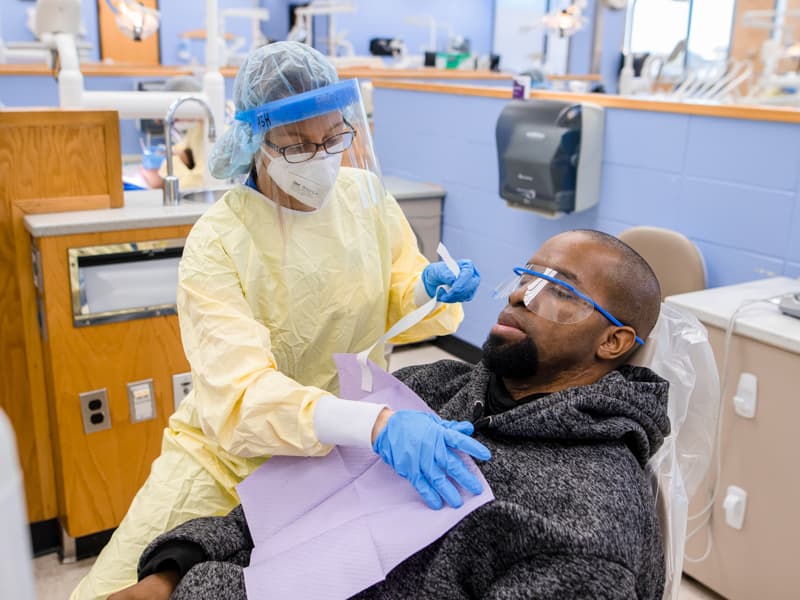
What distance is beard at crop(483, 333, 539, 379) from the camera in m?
1.33

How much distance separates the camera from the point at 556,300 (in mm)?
1321

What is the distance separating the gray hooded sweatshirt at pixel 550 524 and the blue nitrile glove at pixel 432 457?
5cm

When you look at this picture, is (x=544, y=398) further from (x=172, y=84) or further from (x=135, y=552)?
(x=172, y=84)

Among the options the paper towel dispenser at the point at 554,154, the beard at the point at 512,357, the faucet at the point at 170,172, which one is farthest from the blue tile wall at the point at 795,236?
the faucet at the point at 170,172

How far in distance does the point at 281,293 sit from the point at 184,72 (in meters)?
4.44

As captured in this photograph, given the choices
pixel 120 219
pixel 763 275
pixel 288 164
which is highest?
pixel 288 164

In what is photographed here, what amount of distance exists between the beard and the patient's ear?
114mm

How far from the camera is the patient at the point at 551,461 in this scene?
1.04 m

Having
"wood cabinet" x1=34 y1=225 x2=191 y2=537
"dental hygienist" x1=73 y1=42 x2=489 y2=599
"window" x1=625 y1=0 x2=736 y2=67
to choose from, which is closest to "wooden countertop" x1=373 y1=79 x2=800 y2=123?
"dental hygienist" x1=73 y1=42 x2=489 y2=599

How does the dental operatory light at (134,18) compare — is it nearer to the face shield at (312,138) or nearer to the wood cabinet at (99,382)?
the wood cabinet at (99,382)

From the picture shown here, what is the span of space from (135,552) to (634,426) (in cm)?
96

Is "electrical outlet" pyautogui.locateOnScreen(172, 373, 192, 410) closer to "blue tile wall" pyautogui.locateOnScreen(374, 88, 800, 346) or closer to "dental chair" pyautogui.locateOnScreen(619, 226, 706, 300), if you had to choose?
"dental chair" pyautogui.locateOnScreen(619, 226, 706, 300)

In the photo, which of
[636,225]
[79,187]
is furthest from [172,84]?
[636,225]

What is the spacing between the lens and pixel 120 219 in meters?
2.12
